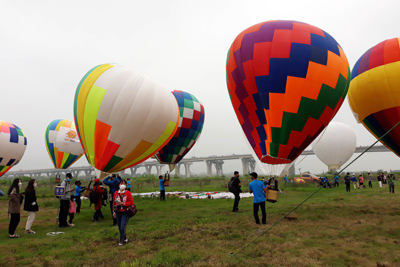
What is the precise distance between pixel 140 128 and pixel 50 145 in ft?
70.9

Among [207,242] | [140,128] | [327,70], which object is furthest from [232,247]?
[327,70]

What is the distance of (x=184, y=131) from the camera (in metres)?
18.7

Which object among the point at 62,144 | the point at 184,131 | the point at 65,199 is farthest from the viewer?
the point at 62,144

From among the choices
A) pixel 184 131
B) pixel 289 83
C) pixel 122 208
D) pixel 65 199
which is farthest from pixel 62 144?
pixel 289 83

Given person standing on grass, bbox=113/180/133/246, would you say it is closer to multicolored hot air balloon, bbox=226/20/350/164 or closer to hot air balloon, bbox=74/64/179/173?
hot air balloon, bbox=74/64/179/173

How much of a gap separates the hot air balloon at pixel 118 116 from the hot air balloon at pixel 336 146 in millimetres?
25214

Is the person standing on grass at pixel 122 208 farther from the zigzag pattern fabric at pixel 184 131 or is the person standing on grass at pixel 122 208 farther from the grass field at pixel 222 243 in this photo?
the zigzag pattern fabric at pixel 184 131

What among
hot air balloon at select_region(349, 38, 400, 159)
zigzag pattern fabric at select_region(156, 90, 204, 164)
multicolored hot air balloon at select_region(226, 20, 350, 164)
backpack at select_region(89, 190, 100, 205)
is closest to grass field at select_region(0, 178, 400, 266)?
backpack at select_region(89, 190, 100, 205)

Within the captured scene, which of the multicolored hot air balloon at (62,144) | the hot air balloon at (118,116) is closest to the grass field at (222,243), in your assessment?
the hot air balloon at (118,116)

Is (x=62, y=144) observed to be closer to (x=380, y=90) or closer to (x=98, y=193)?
(x=98, y=193)

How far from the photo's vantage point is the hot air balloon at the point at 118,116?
356 inches

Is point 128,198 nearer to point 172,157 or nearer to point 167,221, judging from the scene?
point 167,221

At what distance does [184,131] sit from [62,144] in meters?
15.2

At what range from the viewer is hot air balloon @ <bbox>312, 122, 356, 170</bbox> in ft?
98.9
